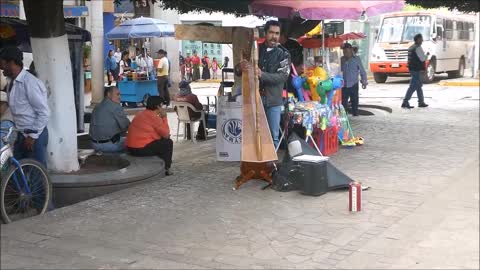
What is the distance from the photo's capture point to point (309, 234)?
515cm

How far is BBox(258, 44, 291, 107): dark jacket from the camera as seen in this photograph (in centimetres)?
701

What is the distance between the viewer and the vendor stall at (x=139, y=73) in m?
16.4

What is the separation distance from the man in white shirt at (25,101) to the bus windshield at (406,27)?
73.7 feet

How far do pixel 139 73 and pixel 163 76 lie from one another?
67.9 inches

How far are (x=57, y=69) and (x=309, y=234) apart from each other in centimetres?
343

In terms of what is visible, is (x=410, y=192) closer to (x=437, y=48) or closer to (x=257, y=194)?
(x=257, y=194)

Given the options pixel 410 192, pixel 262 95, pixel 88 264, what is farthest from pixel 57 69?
pixel 410 192

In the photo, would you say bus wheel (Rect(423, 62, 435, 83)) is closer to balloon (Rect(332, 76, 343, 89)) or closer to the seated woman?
balloon (Rect(332, 76, 343, 89))

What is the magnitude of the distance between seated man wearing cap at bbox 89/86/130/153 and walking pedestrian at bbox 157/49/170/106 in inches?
318

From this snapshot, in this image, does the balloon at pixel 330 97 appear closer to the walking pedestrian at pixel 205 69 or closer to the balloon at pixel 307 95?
the balloon at pixel 307 95

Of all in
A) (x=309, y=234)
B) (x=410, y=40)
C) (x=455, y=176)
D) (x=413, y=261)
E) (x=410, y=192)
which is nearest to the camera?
(x=455, y=176)

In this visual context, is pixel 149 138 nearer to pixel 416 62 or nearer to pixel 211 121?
pixel 211 121

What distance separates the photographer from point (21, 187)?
566 cm

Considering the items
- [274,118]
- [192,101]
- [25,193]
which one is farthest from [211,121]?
[25,193]
